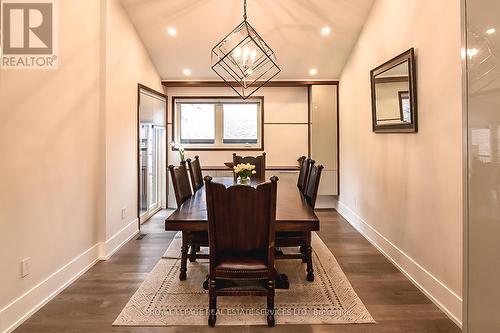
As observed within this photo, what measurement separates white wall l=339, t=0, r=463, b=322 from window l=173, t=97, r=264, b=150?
239cm

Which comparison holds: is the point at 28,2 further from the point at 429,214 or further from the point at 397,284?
the point at 397,284

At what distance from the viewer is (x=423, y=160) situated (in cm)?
297

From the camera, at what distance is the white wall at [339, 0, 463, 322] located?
2.49 meters

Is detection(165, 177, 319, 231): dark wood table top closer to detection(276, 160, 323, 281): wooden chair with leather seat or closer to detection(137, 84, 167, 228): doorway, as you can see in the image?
detection(276, 160, 323, 281): wooden chair with leather seat

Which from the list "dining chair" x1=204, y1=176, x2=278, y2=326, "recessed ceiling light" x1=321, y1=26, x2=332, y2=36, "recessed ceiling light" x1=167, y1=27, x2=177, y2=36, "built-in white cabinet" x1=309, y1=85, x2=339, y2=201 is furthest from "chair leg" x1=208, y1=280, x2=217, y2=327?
"built-in white cabinet" x1=309, y1=85, x2=339, y2=201

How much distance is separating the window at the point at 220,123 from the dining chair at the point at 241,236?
166 inches

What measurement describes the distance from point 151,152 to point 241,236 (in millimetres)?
4053

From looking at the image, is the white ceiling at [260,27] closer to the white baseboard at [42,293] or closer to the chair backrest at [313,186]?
the chair backrest at [313,186]

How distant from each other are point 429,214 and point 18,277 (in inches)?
126

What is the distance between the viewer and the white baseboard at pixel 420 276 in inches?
96.5

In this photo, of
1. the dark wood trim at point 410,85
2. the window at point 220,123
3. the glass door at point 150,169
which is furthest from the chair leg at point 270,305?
the window at point 220,123

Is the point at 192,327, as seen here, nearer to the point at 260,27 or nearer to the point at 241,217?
the point at 241,217

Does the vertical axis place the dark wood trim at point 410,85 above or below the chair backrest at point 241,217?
above

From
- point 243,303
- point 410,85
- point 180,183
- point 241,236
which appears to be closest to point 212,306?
point 243,303
